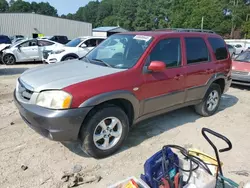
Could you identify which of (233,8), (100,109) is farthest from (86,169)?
(233,8)

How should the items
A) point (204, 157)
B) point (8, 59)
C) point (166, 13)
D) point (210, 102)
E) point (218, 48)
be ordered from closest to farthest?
point (204, 157)
point (218, 48)
point (210, 102)
point (8, 59)
point (166, 13)

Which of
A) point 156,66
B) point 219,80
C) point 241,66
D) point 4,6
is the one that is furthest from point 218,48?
point 4,6

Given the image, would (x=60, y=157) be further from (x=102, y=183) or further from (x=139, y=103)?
(x=139, y=103)

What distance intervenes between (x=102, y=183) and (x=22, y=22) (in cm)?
3572

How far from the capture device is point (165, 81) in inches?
161

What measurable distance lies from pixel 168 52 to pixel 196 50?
826 mm

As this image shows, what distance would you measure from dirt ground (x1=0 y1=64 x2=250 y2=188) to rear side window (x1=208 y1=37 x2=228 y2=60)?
4.37ft

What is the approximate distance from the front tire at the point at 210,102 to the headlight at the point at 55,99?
3.20 m

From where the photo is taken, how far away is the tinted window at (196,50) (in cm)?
459

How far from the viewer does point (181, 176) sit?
2402 millimetres

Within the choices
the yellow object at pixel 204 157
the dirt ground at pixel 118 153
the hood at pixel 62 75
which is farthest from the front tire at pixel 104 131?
the yellow object at pixel 204 157

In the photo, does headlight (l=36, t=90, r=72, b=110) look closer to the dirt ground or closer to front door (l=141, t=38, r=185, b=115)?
the dirt ground

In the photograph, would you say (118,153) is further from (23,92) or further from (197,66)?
(197,66)

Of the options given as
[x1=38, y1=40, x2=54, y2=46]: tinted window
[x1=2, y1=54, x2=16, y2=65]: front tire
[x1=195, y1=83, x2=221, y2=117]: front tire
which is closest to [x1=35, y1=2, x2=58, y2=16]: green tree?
[x1=38, y1=40, x2=54, y2=46]: tinted window
